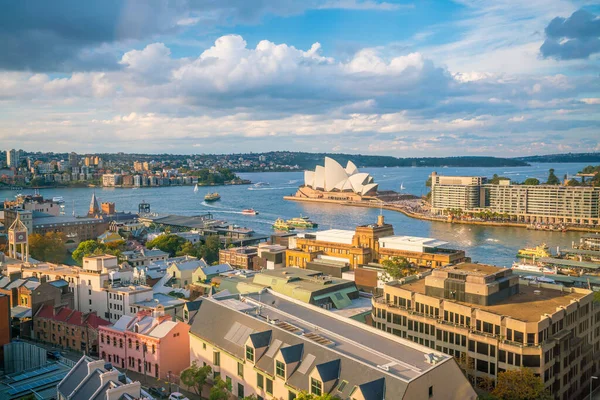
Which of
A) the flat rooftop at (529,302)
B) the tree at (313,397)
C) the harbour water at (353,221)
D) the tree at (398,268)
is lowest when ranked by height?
the harbour water at (353,221)

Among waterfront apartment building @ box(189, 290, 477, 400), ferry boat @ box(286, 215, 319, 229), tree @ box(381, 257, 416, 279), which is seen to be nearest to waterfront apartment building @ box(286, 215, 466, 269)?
tree @ box(381, 257, 416, 279)

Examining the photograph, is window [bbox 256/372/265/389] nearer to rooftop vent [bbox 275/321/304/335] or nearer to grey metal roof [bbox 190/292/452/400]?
grey metal roof [bbox 190/292/452/400]

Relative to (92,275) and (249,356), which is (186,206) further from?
(249,356)

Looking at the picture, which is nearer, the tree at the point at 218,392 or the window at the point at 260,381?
the tree at the point at 218,392

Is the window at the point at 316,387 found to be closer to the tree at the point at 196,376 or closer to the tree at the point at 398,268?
the tree at the point at 196,376

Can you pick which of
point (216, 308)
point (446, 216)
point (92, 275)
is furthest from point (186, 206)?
point (216, 308)

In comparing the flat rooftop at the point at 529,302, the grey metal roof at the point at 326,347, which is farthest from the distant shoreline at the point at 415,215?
the grey metal roof at the point at 326,347

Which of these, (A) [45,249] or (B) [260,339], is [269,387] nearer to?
(B) [260,339]
